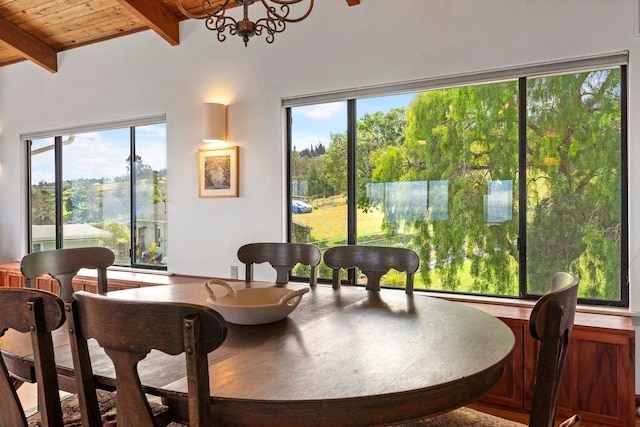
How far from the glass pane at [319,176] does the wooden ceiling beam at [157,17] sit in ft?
4.80

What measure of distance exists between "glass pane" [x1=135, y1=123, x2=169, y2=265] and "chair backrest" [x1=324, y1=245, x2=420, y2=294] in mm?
2598

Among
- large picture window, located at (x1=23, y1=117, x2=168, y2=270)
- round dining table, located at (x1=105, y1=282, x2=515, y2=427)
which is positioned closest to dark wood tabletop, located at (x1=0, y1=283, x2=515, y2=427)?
round dining table, located at (x1=105, y1=282, x2=515, y2=427)

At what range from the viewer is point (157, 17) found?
13.3 ft

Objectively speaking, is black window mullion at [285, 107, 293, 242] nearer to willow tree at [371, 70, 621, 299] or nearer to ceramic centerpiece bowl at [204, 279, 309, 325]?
willow tree at [371, 70, 621, 299]

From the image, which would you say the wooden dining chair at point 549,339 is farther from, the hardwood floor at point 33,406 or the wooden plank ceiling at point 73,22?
the wooden plank ceiling at point 73,22

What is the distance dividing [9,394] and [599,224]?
3.06 meters

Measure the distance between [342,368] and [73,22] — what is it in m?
4.85

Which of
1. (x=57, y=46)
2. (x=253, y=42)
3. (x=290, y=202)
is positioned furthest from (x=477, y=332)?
(x=57, y=46)

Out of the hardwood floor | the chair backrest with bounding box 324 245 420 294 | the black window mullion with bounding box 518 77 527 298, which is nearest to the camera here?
the chair backrest with bounding box 324 245 420 294

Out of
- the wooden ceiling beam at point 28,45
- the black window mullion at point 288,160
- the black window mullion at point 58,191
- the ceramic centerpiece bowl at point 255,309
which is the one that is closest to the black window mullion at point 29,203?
the black window mullion at point 58,191

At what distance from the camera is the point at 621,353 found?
7.67 ft

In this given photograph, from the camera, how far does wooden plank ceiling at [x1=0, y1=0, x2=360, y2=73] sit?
4040 millimetres

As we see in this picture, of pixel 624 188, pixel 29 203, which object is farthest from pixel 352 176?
pixel 29 203

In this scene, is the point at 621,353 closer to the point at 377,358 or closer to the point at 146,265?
the point at 377,358
